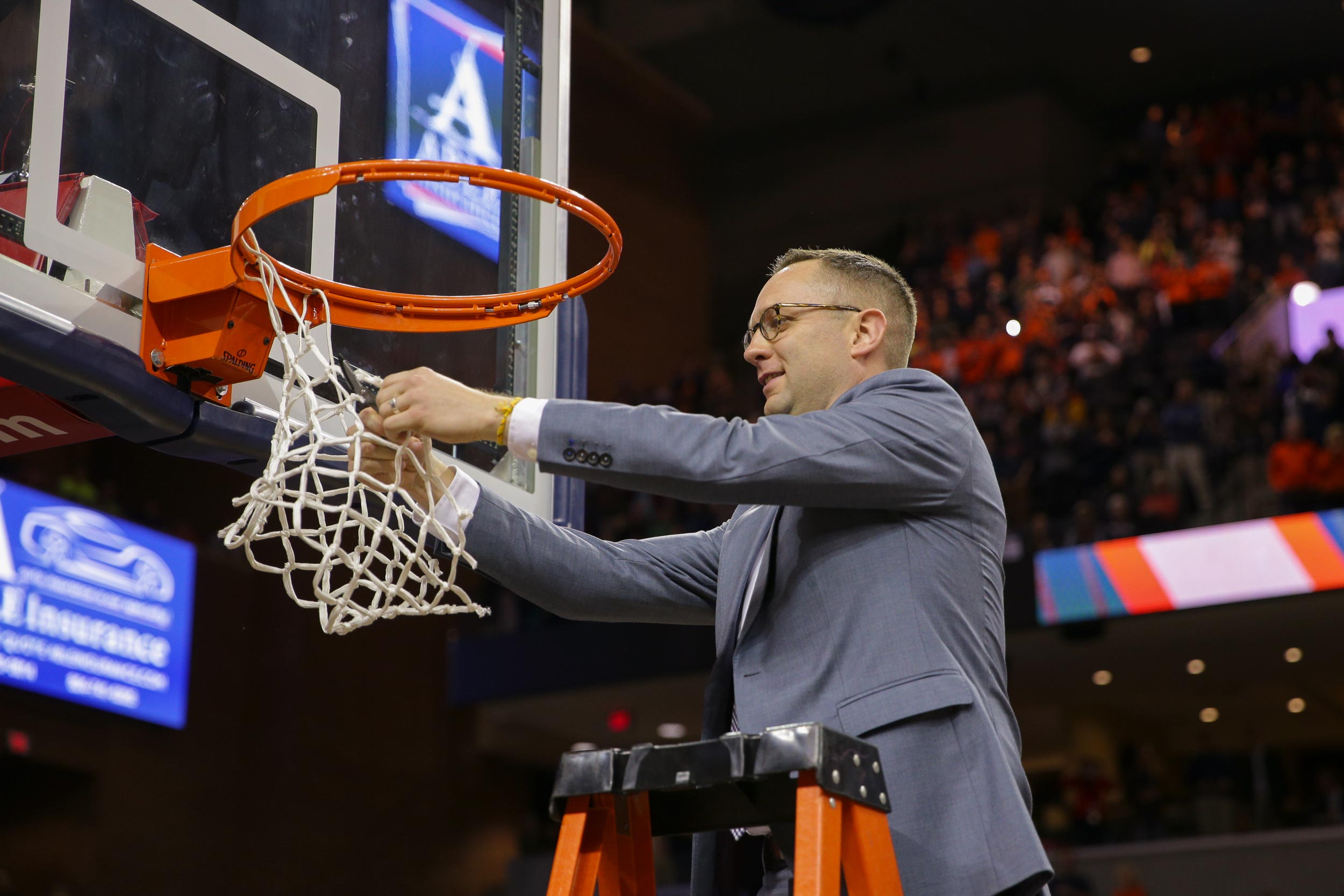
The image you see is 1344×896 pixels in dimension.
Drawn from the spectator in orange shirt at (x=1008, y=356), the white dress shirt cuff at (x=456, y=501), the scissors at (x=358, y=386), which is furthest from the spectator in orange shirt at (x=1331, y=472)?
the white dress shirt cuff at (x=456, y=501)

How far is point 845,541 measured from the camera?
2.35m

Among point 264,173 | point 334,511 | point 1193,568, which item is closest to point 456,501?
point 334,511

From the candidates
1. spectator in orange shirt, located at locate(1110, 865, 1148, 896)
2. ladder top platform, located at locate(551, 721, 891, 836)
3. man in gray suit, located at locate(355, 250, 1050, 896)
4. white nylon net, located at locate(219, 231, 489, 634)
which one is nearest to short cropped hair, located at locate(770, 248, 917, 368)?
man in gray suit, located at locate(355, 250, 1050, 896)

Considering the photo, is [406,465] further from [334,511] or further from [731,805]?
[731,805]

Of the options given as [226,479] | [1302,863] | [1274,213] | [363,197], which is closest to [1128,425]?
[1302,863]

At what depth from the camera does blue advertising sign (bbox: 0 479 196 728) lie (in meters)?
10.1

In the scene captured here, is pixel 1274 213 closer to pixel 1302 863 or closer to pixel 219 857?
pixel 1302 863

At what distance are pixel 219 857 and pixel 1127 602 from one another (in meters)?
7.09

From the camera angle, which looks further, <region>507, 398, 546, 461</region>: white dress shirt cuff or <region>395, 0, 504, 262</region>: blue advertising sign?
<region>395, 0, 504, 262</region>: blue advertising sign

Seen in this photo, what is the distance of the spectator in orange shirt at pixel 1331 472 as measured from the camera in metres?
9.16

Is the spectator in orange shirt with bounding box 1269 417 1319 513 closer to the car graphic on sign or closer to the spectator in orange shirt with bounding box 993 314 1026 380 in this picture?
the spectator in orange shirt with bounding box 993 314 1026 380

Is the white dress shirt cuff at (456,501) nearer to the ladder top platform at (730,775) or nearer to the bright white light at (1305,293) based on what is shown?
the ladder top platform at (730,775)

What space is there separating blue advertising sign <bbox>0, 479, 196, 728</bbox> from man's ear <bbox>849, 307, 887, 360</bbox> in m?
8.75

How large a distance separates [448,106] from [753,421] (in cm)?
569
